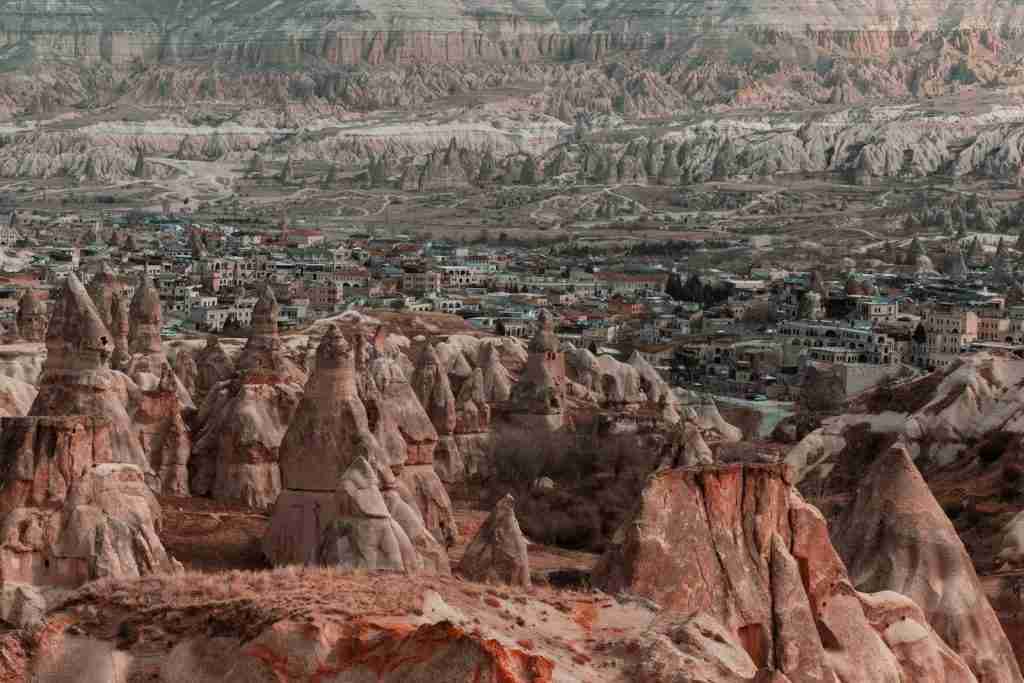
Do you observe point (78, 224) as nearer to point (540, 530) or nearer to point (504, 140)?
point (504, 140)

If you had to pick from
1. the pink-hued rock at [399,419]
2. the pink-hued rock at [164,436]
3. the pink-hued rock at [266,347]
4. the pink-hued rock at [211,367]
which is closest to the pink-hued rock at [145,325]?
the pink-hued rock at [211,367]

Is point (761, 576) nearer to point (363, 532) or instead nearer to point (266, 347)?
point (363, 532)

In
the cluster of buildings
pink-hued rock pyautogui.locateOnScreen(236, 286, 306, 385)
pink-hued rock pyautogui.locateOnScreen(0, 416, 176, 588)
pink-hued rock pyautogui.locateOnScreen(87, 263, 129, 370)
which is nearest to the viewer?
pink-hued rock pyautogui.locateOnScreen(0, 416, 176, 588)

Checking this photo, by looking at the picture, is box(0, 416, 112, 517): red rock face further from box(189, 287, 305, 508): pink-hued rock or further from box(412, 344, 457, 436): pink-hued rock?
box(412, 344, 457, 436): pink-hued rock

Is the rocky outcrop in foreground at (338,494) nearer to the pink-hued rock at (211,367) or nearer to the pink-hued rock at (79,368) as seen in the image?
the pink-hued rock at (79,368)

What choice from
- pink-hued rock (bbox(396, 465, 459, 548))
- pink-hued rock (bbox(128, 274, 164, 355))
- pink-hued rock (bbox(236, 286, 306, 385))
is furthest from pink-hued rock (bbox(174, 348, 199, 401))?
pink-hued rock (bbox(396, 465, 459, 548))

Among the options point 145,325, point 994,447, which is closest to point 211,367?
point 145,325
